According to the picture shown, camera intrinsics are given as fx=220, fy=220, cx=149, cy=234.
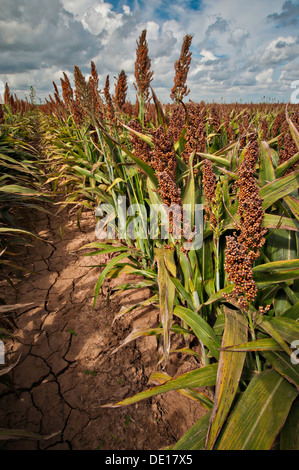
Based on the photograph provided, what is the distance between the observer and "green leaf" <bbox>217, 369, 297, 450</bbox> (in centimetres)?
66

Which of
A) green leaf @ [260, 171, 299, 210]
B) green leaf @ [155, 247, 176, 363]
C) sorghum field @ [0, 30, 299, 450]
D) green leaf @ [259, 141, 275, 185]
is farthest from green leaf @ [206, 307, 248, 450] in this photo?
green leaf @ [259, 141, 275, 185]

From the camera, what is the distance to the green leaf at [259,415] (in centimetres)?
66

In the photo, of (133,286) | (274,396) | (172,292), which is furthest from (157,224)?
(274,396)

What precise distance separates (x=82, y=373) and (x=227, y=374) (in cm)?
110

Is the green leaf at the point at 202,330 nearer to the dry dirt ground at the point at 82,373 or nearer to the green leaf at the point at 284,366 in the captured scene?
the green leaf at the point at 284,366

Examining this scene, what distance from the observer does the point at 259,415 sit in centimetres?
71

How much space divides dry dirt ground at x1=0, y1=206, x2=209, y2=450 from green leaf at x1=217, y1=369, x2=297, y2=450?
0.62m

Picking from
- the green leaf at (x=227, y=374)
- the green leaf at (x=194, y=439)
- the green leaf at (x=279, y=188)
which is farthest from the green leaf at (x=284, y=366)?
the green leaf at (x=279, y=188)

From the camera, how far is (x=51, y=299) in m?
2.07

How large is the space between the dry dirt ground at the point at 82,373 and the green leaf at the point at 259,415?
0.62 meters

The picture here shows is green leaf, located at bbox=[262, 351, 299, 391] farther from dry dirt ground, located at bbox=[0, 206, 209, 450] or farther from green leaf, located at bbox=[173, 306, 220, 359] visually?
dry dirt ground, located at bbox=[0, 206, 209, 450]
